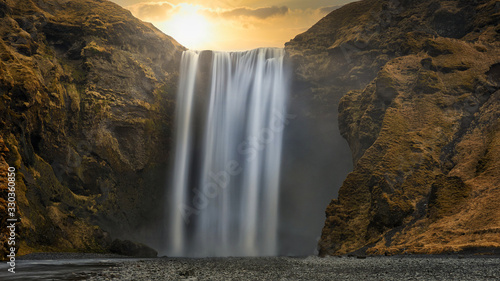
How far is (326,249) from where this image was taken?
101 ft

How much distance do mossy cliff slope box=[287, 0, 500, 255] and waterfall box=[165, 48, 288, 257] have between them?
33.3 feet

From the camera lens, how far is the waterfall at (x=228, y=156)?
4803 centimetres

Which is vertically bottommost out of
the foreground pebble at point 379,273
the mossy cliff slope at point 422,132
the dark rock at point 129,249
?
the dark rock at point 129,249

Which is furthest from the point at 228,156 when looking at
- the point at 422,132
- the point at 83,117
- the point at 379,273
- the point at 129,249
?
the point at 379,273

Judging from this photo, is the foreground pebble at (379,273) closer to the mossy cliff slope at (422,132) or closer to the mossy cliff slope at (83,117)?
the mossy cliff slope at (422,132)

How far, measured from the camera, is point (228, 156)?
165ft

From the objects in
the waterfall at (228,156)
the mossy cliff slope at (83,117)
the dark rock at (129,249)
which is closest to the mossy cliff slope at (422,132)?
the waterfall at (228,156)

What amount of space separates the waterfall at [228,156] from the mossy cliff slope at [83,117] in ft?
7.76

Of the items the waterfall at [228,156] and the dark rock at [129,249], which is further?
the waterfall at [228,156]

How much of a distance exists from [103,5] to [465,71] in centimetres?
4177

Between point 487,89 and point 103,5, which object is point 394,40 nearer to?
point 487,89

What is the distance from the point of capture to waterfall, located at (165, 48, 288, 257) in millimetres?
48031

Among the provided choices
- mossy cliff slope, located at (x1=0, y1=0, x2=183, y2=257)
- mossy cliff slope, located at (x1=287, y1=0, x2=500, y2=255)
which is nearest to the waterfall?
mossy cliff slope, located at (x1=0, y1=0, x2=183, y2=257)

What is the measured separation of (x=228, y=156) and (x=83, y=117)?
16.1 metres
